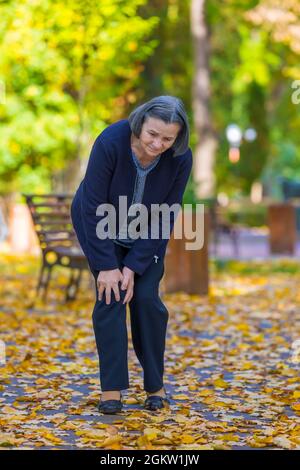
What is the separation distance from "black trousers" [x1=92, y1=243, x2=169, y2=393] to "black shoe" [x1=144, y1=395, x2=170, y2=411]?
0.05 meters

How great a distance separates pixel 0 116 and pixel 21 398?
641 inches

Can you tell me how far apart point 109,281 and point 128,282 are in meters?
0.10

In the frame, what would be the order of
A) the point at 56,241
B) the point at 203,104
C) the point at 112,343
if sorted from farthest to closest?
the point at 203,104, the point at 56,241, the point at 112,343

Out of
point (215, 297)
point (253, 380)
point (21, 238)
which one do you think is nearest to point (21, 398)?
point (253, 380)

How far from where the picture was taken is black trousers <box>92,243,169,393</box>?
584cm

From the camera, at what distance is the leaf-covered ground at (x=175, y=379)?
5.22 metres

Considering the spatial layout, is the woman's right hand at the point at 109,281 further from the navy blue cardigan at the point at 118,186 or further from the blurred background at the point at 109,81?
the blurred background at the point at 109,81

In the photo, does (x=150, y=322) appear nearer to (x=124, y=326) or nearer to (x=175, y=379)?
(x=124, y=326)

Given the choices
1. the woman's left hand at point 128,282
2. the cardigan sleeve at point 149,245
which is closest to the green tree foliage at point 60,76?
the cardigan sleeve at point 149,245

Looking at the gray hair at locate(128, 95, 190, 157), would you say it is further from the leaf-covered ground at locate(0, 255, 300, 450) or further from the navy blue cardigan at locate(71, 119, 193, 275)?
the leaf-covered ground at locate(0, 255, 300, 450)

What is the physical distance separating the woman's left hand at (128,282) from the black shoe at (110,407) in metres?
0.52

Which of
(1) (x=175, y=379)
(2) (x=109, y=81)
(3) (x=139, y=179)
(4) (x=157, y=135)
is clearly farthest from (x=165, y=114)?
(2) (x=109, y=81)

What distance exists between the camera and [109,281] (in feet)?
18.7
